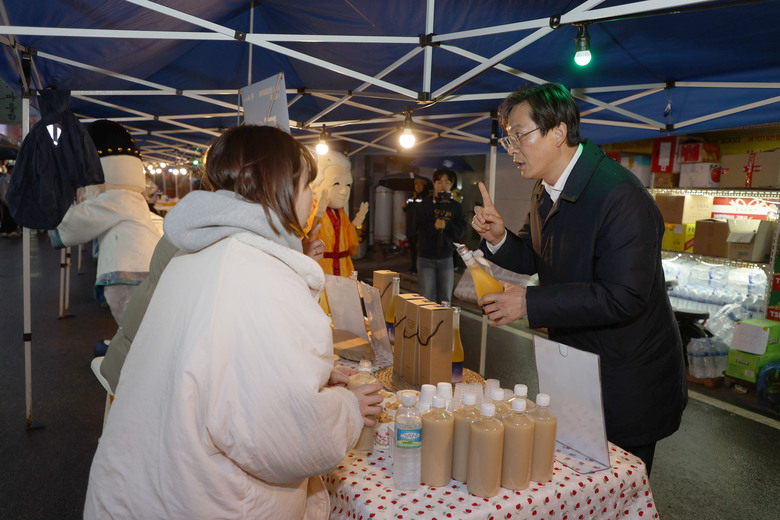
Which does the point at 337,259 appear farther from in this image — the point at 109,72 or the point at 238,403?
the point at 238,403

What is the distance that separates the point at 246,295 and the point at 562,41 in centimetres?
302

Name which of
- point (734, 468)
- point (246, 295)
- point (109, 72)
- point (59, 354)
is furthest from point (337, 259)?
point (246, 295)

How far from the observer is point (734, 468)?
3.24m

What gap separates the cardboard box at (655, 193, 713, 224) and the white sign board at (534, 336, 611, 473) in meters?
5.03

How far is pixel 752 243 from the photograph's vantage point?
5.01 metres

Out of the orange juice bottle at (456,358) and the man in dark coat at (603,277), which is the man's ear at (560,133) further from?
the orange juice bottle at (456,358)

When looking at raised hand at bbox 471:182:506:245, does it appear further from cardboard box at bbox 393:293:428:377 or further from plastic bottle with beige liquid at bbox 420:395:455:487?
plastic bottle with beige liquid at bbox 420:395:455:487

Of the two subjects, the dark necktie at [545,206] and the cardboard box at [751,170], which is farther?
the cardboard box at [751,170]

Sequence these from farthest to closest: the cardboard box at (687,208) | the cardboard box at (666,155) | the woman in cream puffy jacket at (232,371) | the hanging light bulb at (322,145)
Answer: the cardboard box at (666,155) → the cardboard box at (687,208) → the hanging light bulb at (322,145) → the woman in cream puffy jacket at (232,371)

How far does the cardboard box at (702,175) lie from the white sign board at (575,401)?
5.15m

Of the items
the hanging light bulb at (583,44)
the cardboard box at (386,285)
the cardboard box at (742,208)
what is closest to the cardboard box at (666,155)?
the cardboard box at (742,208)

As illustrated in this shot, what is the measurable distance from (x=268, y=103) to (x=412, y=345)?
1.63 meters

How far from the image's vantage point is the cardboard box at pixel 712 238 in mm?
5262

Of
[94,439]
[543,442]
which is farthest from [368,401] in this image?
[94,439]
